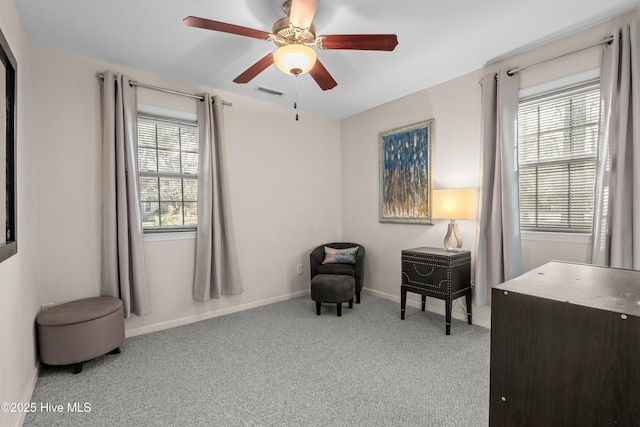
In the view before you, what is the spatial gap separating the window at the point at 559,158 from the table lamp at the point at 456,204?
435mm

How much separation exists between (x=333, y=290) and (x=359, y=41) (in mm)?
2425

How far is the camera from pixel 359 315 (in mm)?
3533

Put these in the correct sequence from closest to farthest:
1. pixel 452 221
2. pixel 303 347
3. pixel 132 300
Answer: pixel 303 347 < pixel 132 300 < pixel 452 221

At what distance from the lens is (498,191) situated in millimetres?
2887

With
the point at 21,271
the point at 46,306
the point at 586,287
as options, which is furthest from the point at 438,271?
the point at 46,306

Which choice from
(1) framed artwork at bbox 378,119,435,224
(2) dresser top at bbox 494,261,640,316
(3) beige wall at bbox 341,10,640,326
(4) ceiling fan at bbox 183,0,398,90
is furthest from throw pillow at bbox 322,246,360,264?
(2) dresser top at bbox 494,261,640,316

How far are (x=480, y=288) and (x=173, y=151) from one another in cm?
344

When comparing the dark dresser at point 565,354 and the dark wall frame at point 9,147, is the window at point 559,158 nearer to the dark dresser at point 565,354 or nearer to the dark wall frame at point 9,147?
the dark dresser at point 565,354

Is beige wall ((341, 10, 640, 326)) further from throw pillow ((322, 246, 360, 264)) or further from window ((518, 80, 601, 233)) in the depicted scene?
throw pillow ((322, 246, 360, 264))

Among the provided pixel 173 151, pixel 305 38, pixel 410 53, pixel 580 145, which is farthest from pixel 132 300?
pixel 580 145

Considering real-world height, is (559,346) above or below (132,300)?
above

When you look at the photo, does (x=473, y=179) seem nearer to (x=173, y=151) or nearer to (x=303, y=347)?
(x=303, y=347)

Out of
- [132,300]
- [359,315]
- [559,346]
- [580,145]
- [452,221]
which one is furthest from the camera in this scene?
[359,315]

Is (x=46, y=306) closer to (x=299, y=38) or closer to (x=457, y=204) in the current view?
(x=299, y=38)
